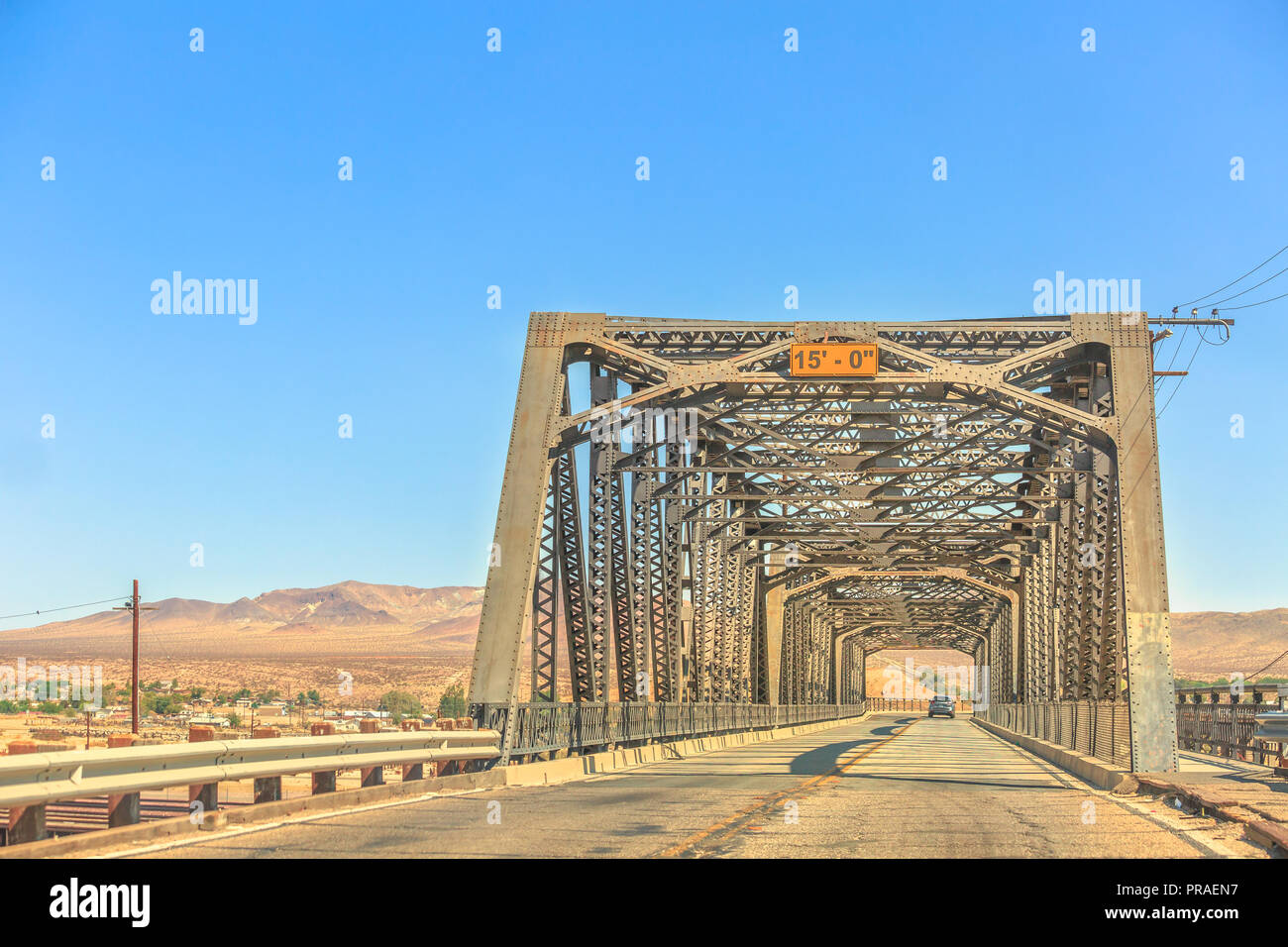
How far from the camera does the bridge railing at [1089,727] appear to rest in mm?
19734

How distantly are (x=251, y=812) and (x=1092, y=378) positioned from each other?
18.2 metres

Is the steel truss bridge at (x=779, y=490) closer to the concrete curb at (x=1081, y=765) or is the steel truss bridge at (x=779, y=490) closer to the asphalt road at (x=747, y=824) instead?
the concrete curb at (x=1081, y=765)

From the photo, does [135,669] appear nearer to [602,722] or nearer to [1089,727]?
[602,722]

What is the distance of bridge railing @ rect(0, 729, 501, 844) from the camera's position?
8.50 metres

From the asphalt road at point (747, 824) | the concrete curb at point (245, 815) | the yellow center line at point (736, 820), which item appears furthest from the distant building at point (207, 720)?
the concrete curb at point (245, 815)

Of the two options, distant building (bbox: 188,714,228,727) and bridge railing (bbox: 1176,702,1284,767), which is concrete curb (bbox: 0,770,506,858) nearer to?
bridge railing (bbox: 1176,702,1284,767)

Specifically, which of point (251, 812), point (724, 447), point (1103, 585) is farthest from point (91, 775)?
point (724, 447)

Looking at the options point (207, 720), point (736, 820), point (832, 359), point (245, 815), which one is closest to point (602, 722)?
point (832, 359)

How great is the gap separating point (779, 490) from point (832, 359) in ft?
61.1

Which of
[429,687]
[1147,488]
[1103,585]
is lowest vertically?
[429,687]

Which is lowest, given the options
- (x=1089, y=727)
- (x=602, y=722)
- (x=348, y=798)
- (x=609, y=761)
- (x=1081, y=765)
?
(x=1081, y=765)

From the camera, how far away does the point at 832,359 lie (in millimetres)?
22750
